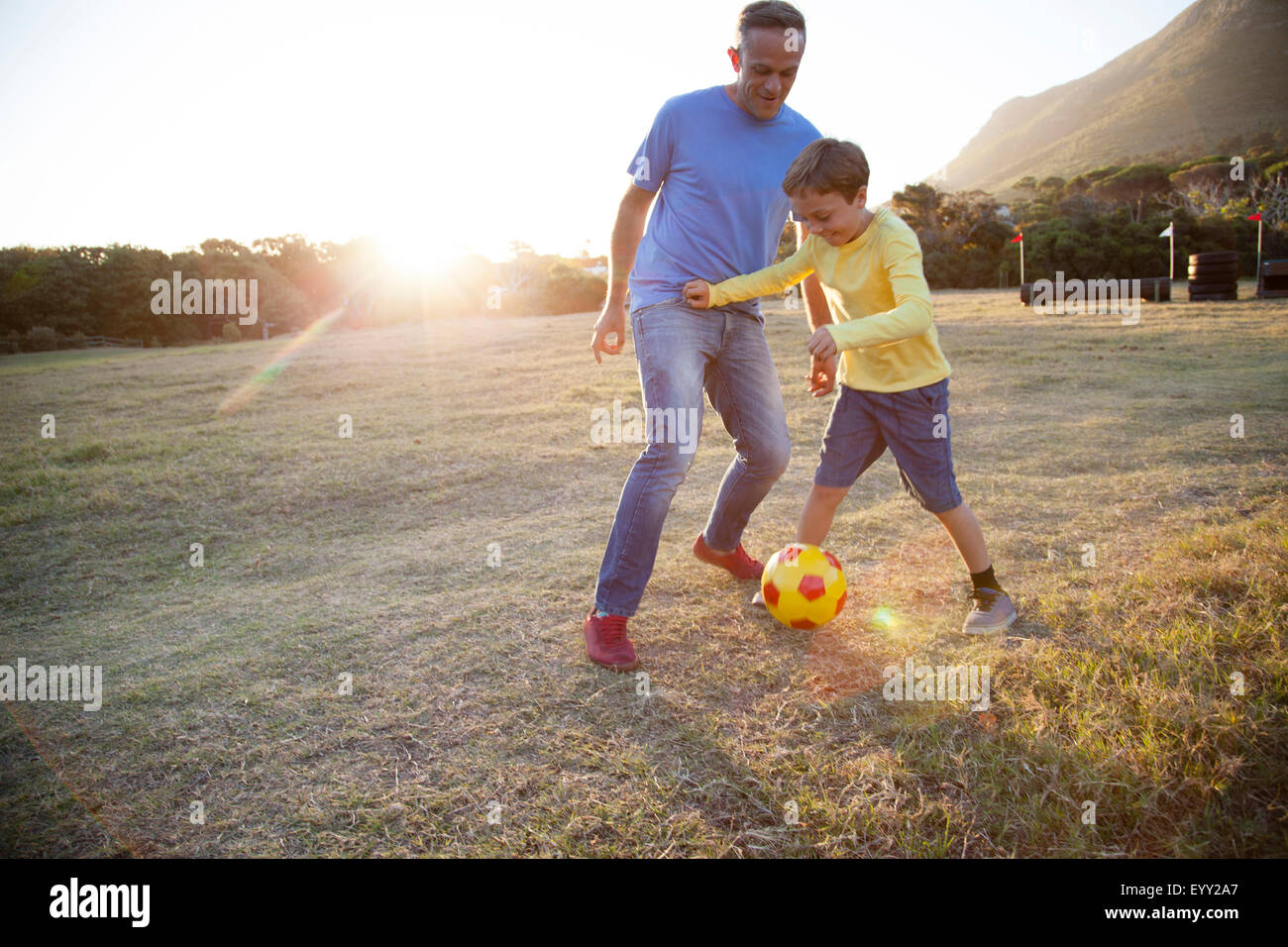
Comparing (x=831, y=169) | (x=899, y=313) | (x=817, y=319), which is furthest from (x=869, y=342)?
(x=817, y=319)

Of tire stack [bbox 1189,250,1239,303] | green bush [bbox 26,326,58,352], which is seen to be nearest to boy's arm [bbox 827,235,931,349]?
tire stack [bbox 1189,250,1239,303]

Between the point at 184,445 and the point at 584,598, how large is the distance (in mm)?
6177

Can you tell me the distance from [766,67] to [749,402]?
132 cm

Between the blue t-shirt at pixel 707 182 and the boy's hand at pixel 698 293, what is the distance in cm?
10

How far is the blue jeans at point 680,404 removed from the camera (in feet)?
9.31

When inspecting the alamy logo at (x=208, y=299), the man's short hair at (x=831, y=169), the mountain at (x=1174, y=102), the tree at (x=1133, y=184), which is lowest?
the man's short hair at (x=831, y=169)

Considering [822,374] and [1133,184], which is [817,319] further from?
[1133,184]

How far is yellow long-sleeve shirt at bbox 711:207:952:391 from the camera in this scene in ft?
8.58

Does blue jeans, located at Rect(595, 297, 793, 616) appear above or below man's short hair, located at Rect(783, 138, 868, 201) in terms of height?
below

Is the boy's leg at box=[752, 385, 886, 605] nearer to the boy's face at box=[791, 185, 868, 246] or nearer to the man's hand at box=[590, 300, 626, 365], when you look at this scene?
the boy's face at box=[791, 185, 868, 246]

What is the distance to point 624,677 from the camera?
2.81 meters

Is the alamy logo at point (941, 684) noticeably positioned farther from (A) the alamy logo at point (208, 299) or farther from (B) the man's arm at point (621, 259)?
(A) the alamy logo at point (208, 299)

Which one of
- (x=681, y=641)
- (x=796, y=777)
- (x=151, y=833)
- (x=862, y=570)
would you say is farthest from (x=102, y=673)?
(x=862, y=570)
